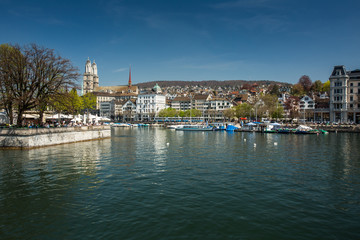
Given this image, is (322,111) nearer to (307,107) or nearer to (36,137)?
(307,107)

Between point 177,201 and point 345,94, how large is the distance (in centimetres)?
8767

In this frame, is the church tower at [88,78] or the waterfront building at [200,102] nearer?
the waterfront building at [200,102]

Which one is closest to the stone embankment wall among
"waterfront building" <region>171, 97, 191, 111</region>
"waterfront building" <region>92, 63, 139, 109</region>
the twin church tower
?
"waterfront building" <region>171, 97, 191, 111</region>

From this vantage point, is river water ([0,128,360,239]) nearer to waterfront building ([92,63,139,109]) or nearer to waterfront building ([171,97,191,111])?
waterfront building ([171,97,191,111])

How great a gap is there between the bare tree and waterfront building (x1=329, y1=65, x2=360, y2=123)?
81064 millimetres

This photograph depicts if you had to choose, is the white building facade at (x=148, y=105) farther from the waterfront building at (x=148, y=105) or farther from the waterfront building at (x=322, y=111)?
the waterfront building at (x=322, y=111)

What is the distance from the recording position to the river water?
373 inches

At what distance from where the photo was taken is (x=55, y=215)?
10711 mm

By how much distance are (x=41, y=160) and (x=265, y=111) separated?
290ft

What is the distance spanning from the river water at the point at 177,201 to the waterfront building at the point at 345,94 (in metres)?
71.6

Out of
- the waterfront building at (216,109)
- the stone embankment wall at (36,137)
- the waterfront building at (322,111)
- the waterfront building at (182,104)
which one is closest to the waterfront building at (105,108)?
the waterfront building at (182,104)

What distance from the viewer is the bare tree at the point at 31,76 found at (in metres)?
30.8

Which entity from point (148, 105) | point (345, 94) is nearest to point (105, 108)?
point (148, 105)

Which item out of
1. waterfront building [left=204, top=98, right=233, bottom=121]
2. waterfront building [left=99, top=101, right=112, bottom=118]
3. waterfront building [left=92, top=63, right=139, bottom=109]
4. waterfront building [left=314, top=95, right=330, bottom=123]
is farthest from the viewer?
waterfront building [left=92, top=63, right=139, bottom=109]
